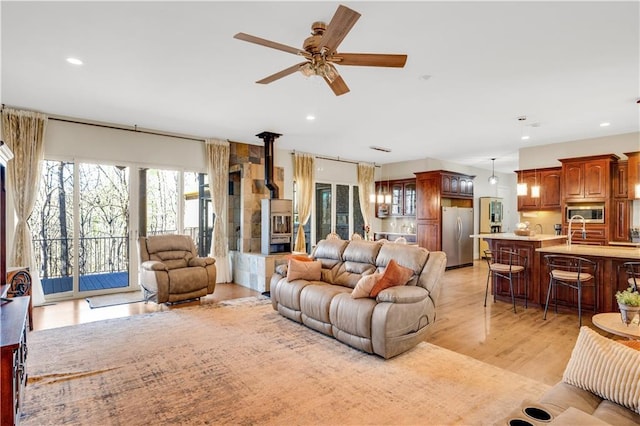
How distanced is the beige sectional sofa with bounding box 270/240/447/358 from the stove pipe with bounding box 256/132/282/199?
2.38m

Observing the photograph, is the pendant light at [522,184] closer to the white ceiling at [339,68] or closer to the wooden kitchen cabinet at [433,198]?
the white ceiling at [339,68]

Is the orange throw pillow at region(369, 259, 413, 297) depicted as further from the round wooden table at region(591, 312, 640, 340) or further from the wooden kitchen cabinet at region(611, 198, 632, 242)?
the wooden kitchen cabinet at region(611, 198, 632, 242)

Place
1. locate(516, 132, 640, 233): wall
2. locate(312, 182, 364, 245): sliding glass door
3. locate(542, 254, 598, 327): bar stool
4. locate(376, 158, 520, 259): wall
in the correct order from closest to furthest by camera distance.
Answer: locate(542, 254, 598, 327): bar stool
locate(516, 132, 640, 233): wall
locate(312, 182, 364, 245): sliding glass door
locate(376, 158, 520, 259): wall

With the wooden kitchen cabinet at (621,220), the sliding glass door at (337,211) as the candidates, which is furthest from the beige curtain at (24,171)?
the wooden kitchen cabinet at (621,220)

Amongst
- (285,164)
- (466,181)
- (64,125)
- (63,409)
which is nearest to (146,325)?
(63,409)

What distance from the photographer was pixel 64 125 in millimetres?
5199

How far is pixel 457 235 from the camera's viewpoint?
340 inches

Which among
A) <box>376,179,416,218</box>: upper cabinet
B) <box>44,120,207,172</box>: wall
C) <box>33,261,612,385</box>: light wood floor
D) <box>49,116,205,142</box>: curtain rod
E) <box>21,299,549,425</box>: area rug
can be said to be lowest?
<box>33,261,612,385</box>: light wood floor

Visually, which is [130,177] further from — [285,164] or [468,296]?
[468,296]

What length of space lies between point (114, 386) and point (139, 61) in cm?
291

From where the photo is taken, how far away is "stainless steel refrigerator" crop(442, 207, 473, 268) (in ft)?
27.3

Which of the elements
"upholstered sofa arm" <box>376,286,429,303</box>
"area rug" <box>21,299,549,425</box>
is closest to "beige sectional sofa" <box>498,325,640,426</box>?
"area rug" <box>21,299,549,425</box>

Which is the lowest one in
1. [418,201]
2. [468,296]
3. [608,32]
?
[468,296]

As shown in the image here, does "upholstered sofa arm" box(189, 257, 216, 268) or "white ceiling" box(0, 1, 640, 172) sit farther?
"upholstered sofa arm" box(189, 257, 216, 268)
